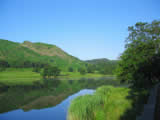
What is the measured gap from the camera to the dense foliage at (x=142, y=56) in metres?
28.8

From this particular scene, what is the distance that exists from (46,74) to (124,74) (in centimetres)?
9726

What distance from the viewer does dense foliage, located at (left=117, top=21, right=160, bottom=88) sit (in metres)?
28.8

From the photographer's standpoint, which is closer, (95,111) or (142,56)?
(95,111)

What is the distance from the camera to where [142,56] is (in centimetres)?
2941

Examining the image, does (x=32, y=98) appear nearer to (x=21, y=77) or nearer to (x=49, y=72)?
(x=21, y=77)

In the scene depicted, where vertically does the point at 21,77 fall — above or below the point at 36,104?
above

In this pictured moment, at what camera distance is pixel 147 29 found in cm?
3145

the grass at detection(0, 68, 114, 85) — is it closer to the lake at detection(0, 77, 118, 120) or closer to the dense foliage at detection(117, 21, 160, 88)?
the lake at detection(0, 77, 118, 120)

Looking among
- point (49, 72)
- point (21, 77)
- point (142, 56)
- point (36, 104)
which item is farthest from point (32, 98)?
point (49, 72)

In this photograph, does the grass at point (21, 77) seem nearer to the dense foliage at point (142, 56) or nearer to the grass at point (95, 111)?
the dense foliage at point (142, 56)

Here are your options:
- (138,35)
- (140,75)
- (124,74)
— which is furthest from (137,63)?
(138,35)

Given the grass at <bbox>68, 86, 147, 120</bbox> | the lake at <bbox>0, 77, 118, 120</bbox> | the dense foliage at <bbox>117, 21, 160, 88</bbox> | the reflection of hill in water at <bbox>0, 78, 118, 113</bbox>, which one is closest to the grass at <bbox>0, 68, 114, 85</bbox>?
the reflection of hill in water at <bbox>0, 78, 118, 113</bbox>

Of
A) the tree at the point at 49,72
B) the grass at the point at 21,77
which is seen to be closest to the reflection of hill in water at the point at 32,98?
the grass at the point at 21,77

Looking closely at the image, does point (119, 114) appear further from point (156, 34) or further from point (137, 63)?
point (156, 34)
